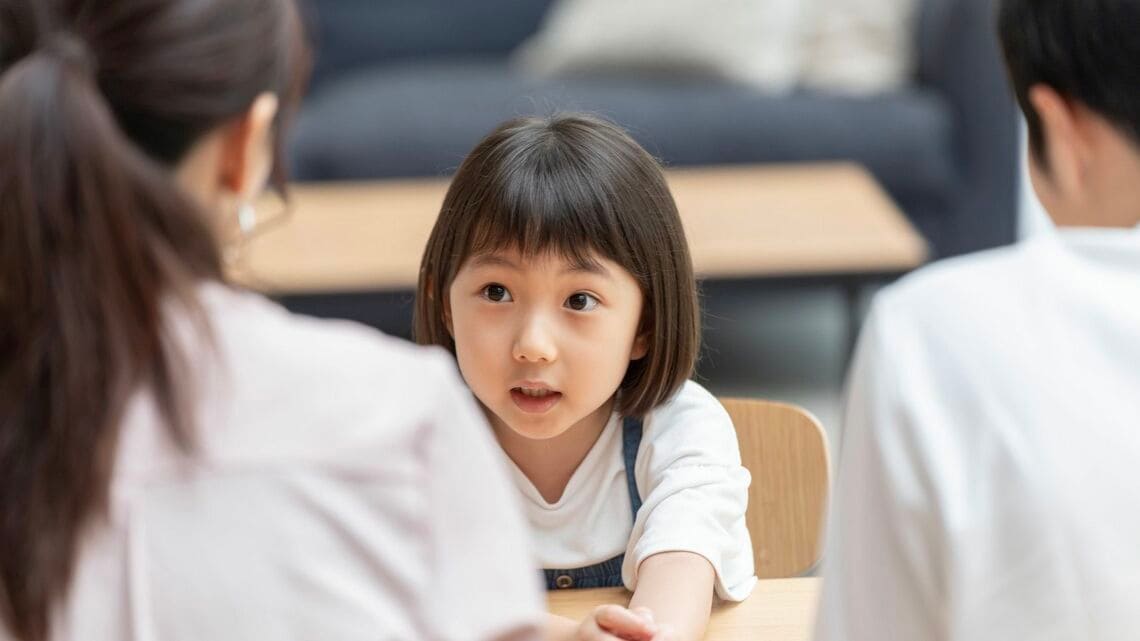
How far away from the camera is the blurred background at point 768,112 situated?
3533 mm

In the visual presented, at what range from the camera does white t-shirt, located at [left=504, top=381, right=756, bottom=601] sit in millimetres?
1229

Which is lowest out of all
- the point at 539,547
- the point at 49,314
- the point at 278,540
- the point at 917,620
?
the point at 539,547

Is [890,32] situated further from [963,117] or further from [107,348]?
[107,348]

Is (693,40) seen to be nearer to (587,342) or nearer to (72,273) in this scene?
(587,342)

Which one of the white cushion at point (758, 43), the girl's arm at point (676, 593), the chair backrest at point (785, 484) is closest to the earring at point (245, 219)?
→ the girl's arm at point (676, 593)

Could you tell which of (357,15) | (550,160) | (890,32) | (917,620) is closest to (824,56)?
(890,32)

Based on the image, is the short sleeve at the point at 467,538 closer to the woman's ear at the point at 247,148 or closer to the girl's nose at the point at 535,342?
the woman's ear at the point at 247,148

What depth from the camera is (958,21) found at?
11.7 feet

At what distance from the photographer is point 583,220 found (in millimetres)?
1274

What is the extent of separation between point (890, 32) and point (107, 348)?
324 cm

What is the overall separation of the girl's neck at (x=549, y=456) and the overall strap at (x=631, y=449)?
29mm

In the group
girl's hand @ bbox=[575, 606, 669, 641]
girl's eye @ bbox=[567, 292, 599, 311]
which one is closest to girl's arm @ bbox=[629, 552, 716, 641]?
girl's hand @ bbox=[575, 606, 669, 641]

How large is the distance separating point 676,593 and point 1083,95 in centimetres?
48

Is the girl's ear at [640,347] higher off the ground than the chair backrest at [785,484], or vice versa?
the girl's ear at [640,347]
